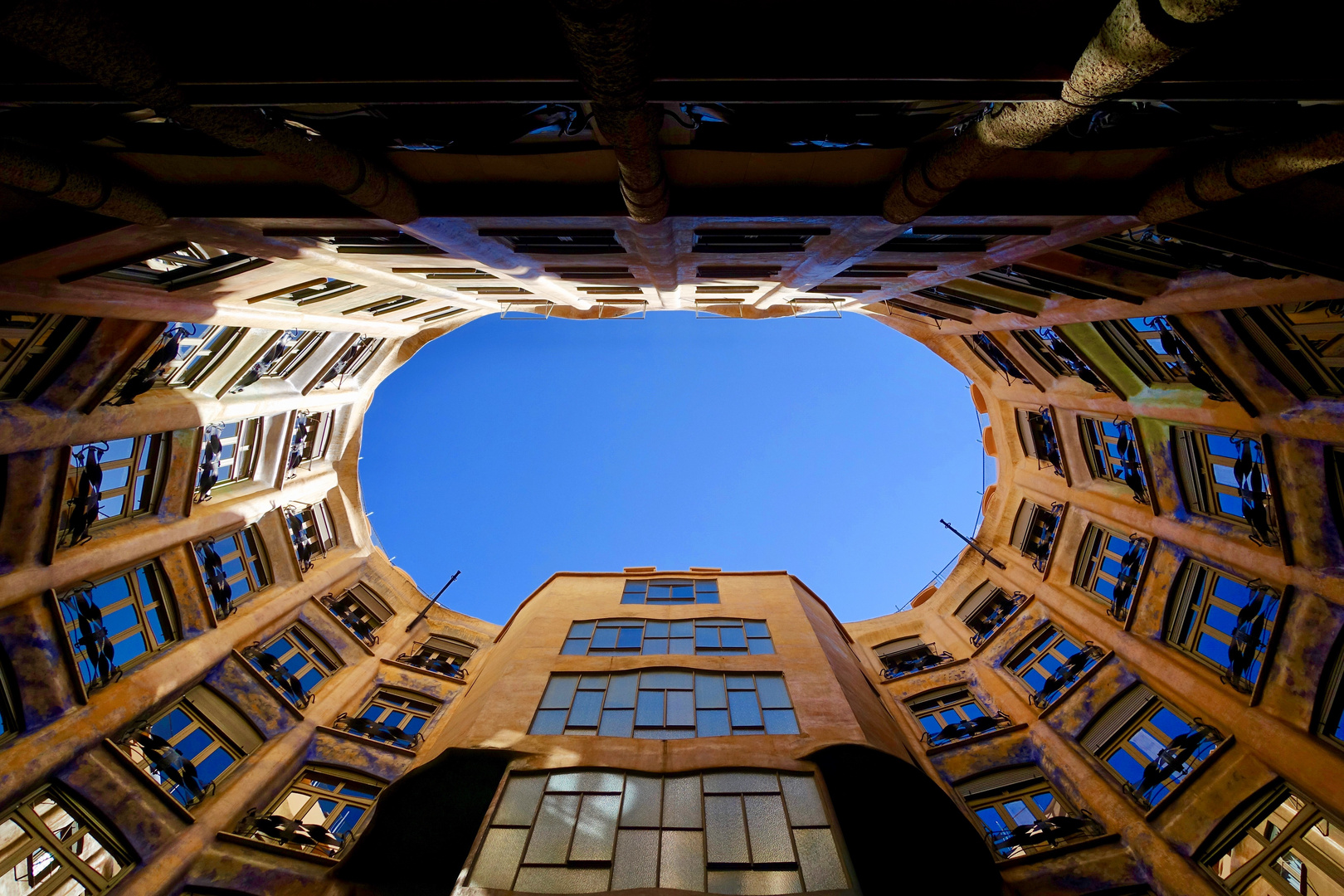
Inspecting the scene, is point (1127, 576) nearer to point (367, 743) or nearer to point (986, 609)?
point (986, 609)

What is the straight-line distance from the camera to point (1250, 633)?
47.0 feet

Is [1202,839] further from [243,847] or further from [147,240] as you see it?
[147,240]

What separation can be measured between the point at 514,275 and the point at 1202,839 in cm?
2168

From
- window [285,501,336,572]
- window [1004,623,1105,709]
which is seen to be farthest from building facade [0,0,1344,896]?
window [285,501,336,572]

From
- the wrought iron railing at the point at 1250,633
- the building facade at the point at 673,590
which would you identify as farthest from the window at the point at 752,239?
the wrought iron railing at the point at 1250,633

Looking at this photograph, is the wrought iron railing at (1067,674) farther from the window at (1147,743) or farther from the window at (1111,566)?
the window at (1147,743)

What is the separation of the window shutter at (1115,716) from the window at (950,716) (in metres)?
2.81

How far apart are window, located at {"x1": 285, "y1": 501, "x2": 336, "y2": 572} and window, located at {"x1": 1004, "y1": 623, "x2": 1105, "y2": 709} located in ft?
95.8

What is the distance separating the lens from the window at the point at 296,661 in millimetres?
19562

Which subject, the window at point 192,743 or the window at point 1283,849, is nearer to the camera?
the window at point 1283,849

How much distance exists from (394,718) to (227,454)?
1193cm

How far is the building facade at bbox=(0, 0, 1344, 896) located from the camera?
23.4ft

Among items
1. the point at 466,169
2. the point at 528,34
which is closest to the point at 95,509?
the point at 466,169

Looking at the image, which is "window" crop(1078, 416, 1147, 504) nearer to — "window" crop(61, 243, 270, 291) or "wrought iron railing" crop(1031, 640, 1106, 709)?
"wrought iron railing" crop(1031, 640, 1106, 709)
